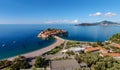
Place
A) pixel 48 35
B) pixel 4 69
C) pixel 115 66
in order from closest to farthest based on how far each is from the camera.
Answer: pixel 115 66, pixel 4 69, pixel 48 35

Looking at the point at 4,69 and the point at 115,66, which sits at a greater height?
the point at 115,66

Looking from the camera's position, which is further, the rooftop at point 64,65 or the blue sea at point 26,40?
the blue sea at point 26,40

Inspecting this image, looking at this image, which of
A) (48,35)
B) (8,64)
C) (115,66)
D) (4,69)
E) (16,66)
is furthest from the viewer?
(48,35)

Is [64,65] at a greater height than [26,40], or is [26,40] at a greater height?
[64,65]

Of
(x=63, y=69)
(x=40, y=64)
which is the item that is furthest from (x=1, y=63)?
(x=63, y=69)

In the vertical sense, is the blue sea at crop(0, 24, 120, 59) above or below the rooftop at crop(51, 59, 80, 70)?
below

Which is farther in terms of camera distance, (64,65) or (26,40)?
(26,40)

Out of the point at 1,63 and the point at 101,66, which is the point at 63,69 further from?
the point at 1,63

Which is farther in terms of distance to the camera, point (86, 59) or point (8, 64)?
point (8, 64)

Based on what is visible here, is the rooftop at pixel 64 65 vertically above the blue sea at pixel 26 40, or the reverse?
the rooftop at pixel 64 65

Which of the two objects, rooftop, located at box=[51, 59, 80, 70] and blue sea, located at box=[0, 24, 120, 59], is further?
blue sea, located at box=[0, 24, 120, 59]
